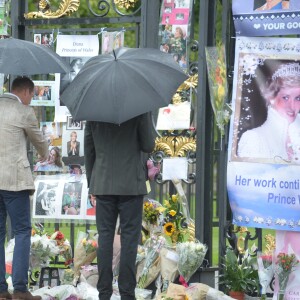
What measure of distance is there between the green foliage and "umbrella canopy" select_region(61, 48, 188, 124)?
1.59 m

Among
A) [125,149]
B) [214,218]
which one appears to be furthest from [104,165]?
[214,218]

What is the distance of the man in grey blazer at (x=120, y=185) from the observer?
783cm

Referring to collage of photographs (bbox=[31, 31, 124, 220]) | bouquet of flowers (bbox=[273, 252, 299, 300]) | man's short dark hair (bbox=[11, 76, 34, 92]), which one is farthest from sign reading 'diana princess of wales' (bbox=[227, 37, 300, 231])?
man's short dark hair (bbox=[11, 76, 34, 92])

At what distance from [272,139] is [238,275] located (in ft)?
3.75

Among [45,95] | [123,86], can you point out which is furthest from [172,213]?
[45,95]

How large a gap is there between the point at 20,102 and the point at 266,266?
2.36 metres

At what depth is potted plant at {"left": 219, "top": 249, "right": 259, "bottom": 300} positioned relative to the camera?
334 inches

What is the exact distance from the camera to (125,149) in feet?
25.7

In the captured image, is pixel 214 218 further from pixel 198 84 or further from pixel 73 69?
pixel 73 69

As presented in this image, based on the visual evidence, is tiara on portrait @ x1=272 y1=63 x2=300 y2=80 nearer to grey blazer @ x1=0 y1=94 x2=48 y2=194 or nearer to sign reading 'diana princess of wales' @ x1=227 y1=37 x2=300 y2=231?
sign reading 'diana princess of wales' @ x1=227 y1=37 x2=300 y2=231

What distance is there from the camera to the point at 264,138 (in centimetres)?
826

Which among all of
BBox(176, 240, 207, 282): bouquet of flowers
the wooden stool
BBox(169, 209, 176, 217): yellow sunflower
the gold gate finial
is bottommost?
the wooden stool

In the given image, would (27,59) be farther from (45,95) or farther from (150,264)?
(150,264)

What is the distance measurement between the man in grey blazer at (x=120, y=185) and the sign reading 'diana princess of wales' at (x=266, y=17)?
3.66ft
